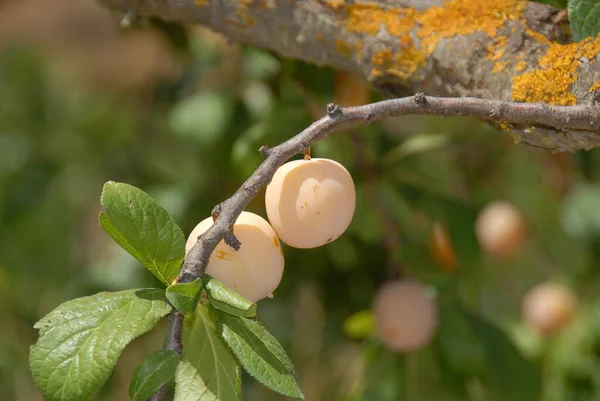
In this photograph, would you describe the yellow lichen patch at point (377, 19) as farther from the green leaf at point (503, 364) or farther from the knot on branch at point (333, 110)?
the green leaf at point (503, 364)

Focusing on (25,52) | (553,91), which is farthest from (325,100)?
(25,52)

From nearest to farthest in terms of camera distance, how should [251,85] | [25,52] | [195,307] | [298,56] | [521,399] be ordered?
[195,307], [298,56], [521,399], [251,85], [25,52]

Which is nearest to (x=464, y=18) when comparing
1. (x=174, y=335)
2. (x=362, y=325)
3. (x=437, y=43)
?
(x=437, y=43)

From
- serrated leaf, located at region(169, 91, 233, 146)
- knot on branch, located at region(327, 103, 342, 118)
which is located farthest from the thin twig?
serrated leaf, located at region(169, 91, 233, 146)

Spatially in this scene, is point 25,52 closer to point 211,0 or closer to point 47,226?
point 47,226

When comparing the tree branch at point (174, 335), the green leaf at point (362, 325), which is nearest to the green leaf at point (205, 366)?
the tree branch at point (174, 335)

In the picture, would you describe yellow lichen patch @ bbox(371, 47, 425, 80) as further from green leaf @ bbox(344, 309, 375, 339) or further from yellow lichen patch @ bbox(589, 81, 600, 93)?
green leaf @ bbox(344, 309, 375, 339)
